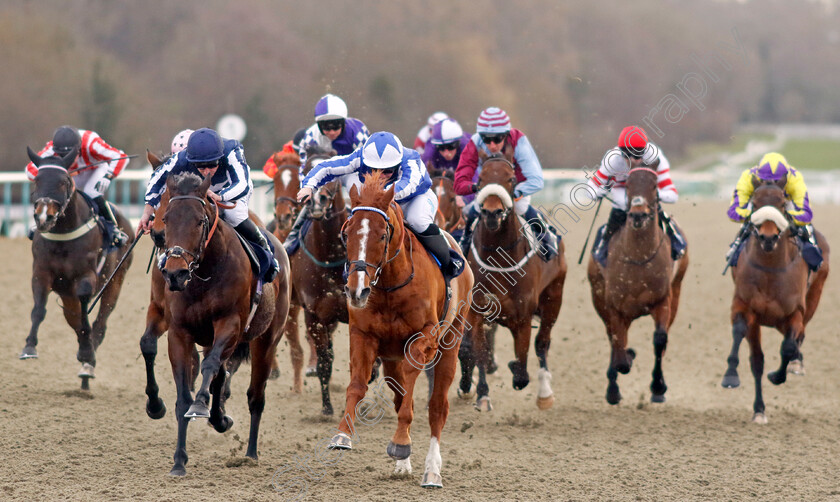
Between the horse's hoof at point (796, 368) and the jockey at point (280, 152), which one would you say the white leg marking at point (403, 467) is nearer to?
the jockey at point (280, 152)

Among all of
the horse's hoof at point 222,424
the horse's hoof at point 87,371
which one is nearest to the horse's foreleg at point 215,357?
the horse's hoof at point 222,424

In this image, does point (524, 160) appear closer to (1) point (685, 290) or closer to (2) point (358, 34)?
(1) point (685, 290)

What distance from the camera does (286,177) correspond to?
8.45 meters

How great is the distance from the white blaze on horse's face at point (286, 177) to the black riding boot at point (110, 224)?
1369 millimetres

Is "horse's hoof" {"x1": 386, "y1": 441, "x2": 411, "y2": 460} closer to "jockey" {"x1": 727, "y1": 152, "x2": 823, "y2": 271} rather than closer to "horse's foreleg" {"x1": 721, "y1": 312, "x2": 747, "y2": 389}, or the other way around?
"horse's foreleg" {"x1": 721, "y1": 312, "x2": 747, "y2": 389}

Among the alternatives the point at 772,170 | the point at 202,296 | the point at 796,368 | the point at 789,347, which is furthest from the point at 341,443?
the point at 796,368

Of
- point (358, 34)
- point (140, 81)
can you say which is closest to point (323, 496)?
point (358, 34)

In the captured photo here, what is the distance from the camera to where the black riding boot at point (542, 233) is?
25.0 feet

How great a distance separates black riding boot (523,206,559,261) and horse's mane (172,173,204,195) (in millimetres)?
3171

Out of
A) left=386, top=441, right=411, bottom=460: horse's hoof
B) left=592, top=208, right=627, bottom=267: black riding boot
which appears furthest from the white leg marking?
left=592, top=208, right=627, bottom=267: black riding boot

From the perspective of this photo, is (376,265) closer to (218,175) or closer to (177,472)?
(218,175)

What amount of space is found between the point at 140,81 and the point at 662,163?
71.1 ft

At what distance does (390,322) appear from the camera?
5195 mm

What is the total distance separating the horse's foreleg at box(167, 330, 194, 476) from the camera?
528cm
